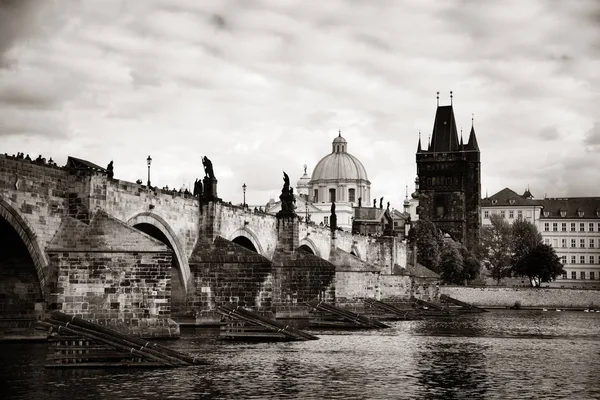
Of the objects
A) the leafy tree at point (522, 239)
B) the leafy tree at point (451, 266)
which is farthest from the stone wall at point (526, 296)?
the leafy tree at point (522, 239)

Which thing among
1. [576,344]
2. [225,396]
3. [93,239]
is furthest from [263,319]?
[225,396]

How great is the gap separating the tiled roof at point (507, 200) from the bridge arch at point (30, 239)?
135 meters

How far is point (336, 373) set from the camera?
90.2 ft

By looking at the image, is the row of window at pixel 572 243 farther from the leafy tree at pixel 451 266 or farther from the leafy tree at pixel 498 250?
the leafy tree at pixel 451 266

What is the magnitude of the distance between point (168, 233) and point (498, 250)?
91450 mm

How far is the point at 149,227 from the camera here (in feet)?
137

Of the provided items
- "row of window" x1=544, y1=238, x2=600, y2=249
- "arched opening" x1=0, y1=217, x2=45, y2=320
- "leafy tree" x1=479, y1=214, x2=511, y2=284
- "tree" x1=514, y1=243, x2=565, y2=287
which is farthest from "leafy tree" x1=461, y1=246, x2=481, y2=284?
"arched opening" x1=0, y1=217, x2=45, y2=320

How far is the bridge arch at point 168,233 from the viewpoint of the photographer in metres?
40.1

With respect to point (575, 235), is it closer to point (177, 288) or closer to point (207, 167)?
point (207, 167)

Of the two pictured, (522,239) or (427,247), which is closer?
(427,247)

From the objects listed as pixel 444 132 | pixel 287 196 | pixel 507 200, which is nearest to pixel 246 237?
pixel 287 196

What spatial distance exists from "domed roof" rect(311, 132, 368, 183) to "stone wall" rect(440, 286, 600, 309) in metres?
60.6

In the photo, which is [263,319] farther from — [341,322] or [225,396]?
[225,396]

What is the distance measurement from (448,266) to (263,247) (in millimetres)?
57902
